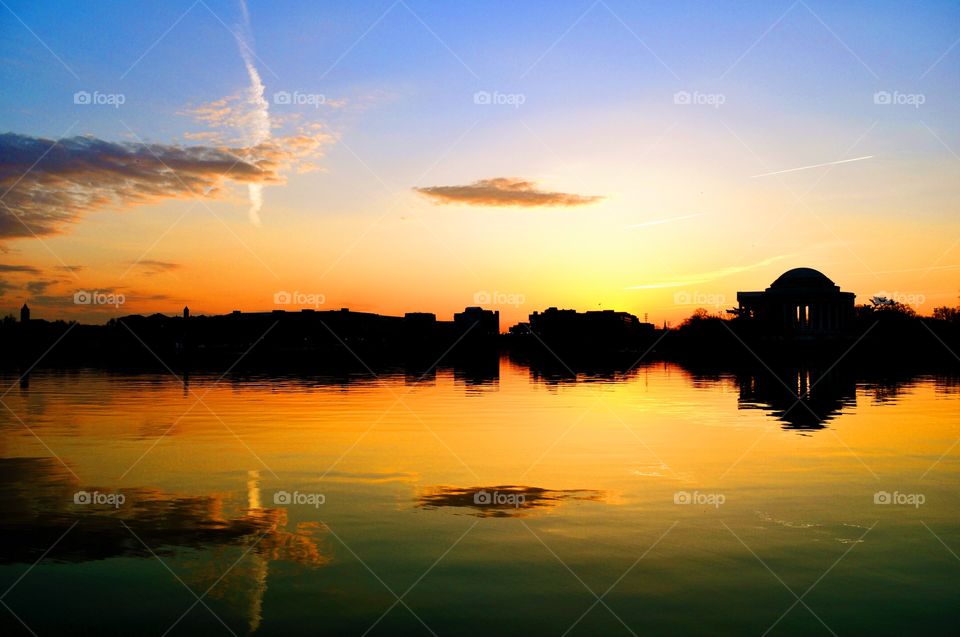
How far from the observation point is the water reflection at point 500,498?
22219 millimetres

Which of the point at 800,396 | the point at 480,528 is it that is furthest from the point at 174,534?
the point at 800,396

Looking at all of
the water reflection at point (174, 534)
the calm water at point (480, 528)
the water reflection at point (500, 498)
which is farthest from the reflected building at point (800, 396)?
the water reflection at point (174, 534)

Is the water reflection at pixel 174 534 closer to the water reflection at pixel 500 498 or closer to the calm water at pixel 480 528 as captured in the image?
the calm water at pixel 480 528

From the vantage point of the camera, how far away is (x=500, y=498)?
77.9 ft

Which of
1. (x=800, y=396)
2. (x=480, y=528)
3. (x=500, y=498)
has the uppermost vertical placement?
(x=800, y=396)

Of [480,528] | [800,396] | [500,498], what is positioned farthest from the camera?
[800,396]

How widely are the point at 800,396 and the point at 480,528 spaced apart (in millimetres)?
45126

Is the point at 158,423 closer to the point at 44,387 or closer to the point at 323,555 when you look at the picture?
the point at 323,555

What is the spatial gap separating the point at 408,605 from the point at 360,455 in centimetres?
1709

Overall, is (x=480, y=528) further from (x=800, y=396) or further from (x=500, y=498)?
(x=800, y=396)

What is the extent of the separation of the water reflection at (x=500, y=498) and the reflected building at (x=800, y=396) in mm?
19441

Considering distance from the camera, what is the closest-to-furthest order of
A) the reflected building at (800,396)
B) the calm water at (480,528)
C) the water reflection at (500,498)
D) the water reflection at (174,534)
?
the calm water at (480,528)
the water reflection at (174,534)
the water reflection at (500,498)
the reflected building at (800,396)

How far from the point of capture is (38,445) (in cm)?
3422

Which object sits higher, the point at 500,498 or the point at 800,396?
the point at 800,396
